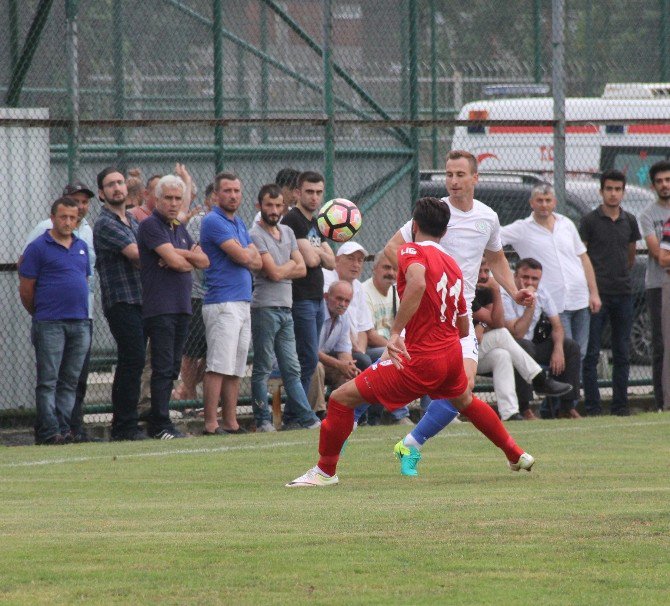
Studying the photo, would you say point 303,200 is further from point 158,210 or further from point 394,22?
point 394,22

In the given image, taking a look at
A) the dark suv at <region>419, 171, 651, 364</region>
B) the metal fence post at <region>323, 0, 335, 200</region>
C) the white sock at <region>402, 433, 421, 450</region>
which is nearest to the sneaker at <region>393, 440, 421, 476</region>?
the white sock at <region>402, 433, 421, 450</region>

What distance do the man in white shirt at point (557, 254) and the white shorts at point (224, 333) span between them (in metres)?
3.08

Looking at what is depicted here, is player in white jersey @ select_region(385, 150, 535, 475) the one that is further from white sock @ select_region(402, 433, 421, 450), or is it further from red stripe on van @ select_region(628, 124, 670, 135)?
red stripe on van @ select_region(628, 124, 670, 135)

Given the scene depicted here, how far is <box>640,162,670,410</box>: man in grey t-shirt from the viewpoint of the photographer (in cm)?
1498

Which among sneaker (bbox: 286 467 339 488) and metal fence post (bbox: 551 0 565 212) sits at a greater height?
metal fence post (bbox: 551 0 565 212)

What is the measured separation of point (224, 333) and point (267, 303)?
56cm

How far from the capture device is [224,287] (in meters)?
13.0

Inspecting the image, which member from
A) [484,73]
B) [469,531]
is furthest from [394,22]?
[469,531]

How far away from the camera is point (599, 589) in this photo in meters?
Result: 5.55

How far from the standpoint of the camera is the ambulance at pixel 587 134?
1748 cm

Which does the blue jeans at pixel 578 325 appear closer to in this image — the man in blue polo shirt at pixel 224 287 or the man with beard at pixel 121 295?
the man in blue polo shirt at pixel 224 287

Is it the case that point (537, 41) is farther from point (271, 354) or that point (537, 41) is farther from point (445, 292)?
point (445, 292)

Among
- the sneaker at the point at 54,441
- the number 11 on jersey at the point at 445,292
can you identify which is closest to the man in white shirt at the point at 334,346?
the sneaker at the point at 54,441

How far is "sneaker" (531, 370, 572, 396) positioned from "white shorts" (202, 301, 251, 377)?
296cm
